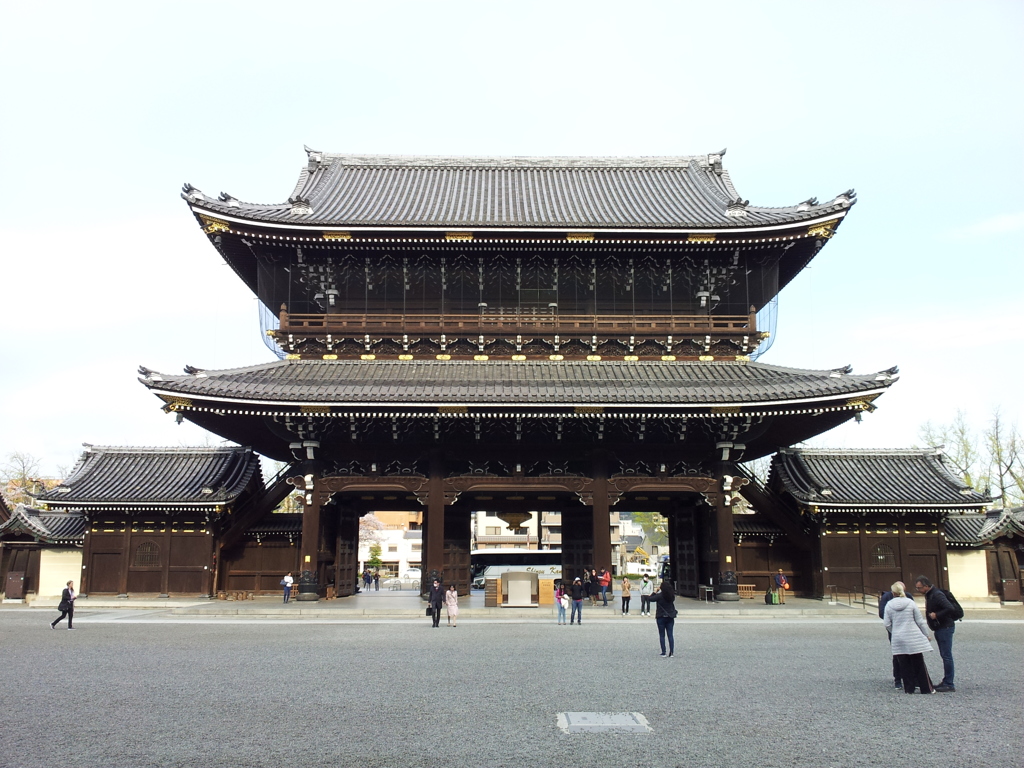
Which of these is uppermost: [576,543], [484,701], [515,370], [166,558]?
[515,370]

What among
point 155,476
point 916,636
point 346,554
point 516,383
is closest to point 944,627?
point 916,636

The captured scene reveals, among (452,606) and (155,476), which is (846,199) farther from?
(155,476)

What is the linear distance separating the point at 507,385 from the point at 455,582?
8.35 metres

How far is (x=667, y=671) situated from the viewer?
13859 millimetres

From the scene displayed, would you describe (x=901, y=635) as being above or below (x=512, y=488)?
below

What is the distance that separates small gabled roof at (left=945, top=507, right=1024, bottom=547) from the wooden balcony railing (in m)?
12.4

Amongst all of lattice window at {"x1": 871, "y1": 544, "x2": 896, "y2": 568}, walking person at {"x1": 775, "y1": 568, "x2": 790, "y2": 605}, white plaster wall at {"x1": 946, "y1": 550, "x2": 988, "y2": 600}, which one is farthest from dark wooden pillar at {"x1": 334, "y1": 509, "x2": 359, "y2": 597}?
white plaster wall at {"x1": 946, "y1": 550, "x2": 988, "y2": 600}

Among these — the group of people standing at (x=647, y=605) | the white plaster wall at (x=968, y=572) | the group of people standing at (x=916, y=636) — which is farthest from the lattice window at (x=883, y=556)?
the group of people standing at (x=916, y=636)

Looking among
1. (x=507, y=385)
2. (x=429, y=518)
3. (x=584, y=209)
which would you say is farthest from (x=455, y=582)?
(x=584, y=209)

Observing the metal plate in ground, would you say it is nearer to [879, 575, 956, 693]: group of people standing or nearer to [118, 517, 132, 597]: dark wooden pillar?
[879, 575, 956, 693]: group of people standing

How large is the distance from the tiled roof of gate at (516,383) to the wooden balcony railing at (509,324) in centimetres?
117

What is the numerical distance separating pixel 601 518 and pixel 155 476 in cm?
1786

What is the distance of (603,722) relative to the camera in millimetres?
9859

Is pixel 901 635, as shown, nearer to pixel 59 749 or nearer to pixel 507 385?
pixel 59 749
